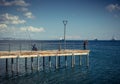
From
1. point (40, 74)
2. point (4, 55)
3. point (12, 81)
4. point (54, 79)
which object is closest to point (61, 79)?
point (54, 79)

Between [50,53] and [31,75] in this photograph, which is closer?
[31,75]

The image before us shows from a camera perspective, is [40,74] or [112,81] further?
[40,74]

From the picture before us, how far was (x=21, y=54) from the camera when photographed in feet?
103

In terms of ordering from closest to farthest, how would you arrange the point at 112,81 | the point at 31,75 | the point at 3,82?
1. the point at 3,82
2. the point at 112,81
3. the point at 31,75

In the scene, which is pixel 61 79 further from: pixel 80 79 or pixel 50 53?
pixel 50 53

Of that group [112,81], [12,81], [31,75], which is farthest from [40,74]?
[112,81]

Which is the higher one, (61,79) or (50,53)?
(50,53)

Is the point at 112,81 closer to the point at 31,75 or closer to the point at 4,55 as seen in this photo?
the point at 31,75

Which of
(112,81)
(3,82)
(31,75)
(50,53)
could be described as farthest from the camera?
(50,53)

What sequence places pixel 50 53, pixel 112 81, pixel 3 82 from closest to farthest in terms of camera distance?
pixel 3 82, pixel 112 81, pixel 50 53

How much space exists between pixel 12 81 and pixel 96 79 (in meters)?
12.2

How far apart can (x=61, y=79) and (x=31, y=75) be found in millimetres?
4831

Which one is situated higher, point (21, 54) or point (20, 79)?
point (21, 54)

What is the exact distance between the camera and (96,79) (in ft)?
102
